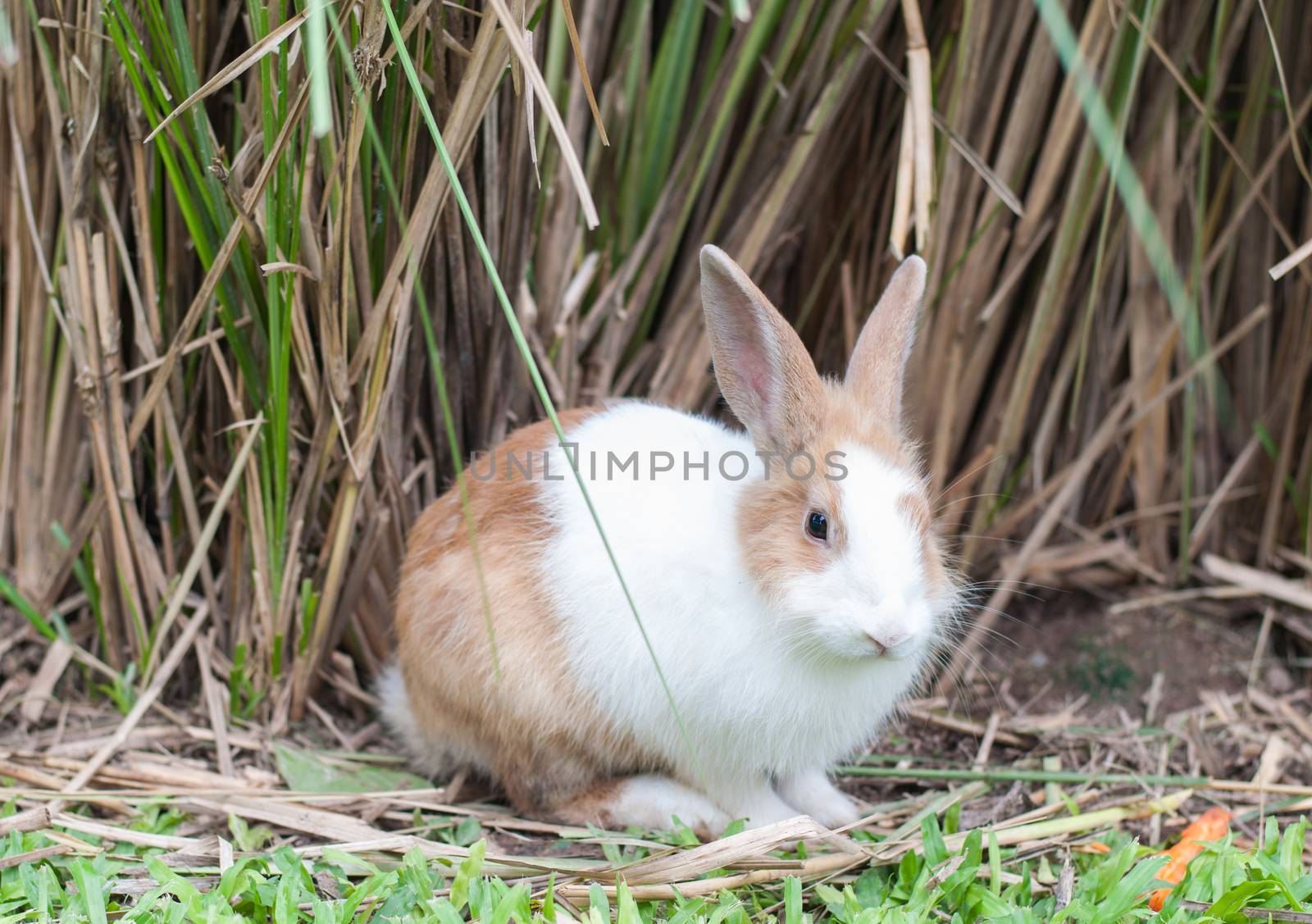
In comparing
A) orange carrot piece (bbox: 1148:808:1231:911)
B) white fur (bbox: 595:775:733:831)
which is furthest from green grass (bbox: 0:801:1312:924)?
white fur (bbox: 595:775:733:831)

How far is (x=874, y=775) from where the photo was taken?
2.94 m

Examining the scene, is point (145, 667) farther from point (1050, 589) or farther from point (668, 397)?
point (1050, 589)

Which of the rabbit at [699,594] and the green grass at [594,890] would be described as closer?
the green grass at [594,890]

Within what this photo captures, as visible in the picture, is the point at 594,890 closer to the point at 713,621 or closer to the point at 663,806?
the point at 663,806

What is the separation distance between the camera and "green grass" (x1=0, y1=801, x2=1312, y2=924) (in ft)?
7.00

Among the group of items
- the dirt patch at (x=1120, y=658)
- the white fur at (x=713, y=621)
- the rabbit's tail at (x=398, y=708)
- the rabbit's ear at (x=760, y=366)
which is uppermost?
the rabbit's ear at (x=760, y=366)

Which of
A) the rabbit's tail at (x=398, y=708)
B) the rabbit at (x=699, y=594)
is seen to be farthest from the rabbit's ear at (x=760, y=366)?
the rabbit's tail at (x=398, y=708)

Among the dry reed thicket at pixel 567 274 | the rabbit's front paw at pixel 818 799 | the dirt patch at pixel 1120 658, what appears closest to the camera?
the dry reed thicket at pixel 567 274

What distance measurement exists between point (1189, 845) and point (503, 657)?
5.06 ft

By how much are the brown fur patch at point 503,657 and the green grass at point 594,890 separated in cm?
28

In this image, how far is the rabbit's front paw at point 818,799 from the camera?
108 inches

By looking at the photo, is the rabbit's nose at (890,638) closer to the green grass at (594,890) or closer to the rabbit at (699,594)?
the rabbit at (699,594)

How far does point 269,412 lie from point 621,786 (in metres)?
1.19

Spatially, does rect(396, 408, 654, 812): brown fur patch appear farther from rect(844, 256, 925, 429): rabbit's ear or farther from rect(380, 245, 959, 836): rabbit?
rect(844, 256, 925, 429): rabbit's ear
